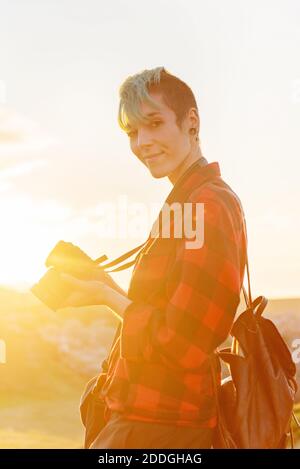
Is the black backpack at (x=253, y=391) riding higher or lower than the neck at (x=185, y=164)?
lower

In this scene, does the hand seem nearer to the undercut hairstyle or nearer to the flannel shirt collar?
the flannel shirt collar


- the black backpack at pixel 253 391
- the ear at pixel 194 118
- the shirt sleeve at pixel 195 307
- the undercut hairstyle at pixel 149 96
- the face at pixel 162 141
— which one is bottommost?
the black backpack at pixel 253 391

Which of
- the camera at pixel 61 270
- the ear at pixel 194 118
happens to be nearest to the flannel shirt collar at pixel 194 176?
the ear at pixel 194 118

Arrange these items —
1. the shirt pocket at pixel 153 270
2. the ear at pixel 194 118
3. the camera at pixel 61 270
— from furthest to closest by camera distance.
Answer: the ear at pixel 194 118
the camera at pixel 61 270
the shirt pocket at pixel 153 270

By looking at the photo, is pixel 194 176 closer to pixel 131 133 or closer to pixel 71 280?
pixel 131 133

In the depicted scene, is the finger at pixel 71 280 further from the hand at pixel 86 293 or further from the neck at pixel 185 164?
the neck at pixel 185 164

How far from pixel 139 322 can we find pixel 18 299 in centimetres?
543

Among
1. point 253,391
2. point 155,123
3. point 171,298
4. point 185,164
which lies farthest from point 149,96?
point 253,391

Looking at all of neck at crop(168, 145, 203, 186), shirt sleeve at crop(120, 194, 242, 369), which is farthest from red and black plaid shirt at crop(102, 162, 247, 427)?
neck at crop(168, 145, 203, 186)

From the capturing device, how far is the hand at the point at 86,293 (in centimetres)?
207

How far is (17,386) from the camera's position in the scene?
23.1 feet

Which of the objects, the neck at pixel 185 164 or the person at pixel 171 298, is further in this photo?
the neck at pixel 185 164

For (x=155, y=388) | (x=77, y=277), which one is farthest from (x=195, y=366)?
(x=77, y=277)

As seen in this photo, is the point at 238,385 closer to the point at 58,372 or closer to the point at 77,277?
the point at 77,277
